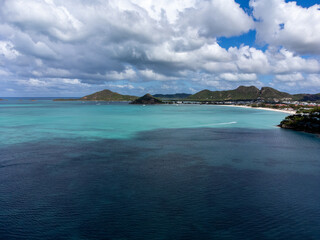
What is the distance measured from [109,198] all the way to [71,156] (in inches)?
530

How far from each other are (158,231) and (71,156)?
18.7 metres

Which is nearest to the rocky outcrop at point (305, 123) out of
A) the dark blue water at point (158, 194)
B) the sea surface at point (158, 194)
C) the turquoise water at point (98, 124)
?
the turquoise water at point (98, 124)

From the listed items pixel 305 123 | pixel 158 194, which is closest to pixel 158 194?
pixel 158 194

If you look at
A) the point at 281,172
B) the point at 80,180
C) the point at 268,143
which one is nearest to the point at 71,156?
the point at 80,180

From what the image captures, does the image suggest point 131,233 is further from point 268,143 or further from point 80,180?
point 268,143

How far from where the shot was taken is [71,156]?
92.2ft

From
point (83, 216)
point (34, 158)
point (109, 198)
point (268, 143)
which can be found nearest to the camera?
point (83, 216)

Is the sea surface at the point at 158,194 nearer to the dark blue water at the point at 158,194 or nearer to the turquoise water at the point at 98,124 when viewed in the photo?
the dark blue water at the point at 158,194

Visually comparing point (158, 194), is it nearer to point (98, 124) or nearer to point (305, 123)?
point (305, 123)

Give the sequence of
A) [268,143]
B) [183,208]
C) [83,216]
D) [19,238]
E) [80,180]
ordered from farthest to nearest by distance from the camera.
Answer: [268,143], [80,180], [183,208], [83,216], [19,238]

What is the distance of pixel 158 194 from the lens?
17.5 meters

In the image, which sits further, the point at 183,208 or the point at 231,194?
the point at 231,194

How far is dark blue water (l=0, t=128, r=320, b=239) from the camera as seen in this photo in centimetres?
1317

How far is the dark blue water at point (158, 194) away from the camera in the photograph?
13.2m
